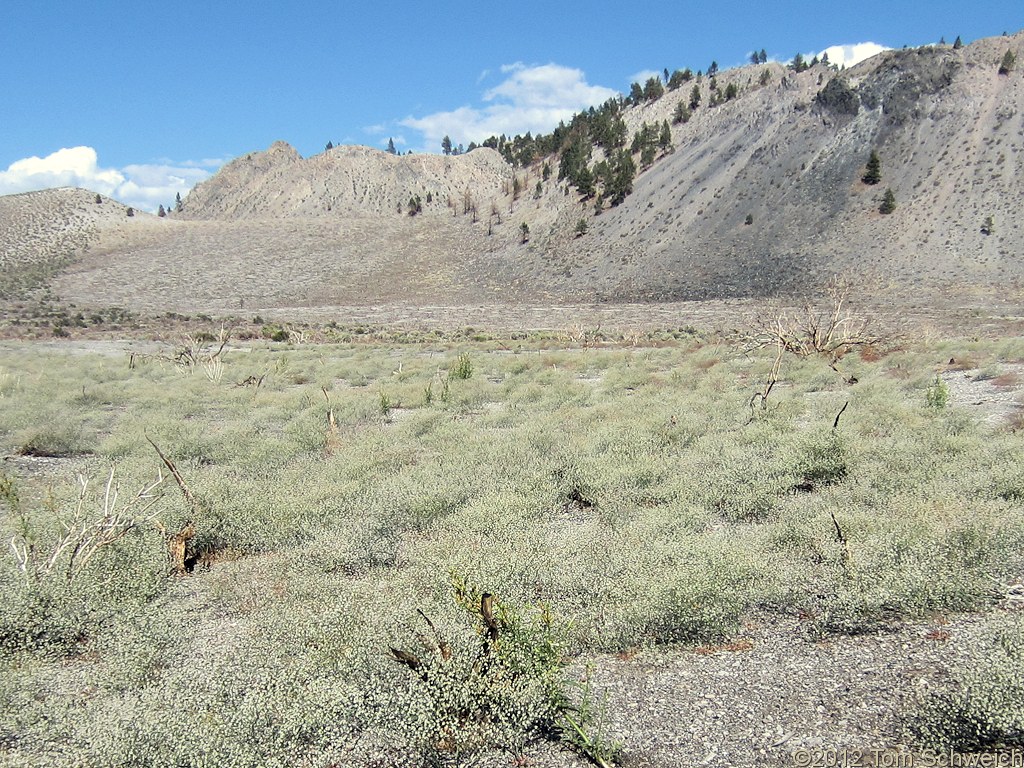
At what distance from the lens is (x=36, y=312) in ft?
167

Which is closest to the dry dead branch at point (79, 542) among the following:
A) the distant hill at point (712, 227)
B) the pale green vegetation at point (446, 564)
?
the pale green vegetation at point (446, 564)

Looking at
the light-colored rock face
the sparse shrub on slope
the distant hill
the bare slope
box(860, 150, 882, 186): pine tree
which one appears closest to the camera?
the sparse shrub on slope


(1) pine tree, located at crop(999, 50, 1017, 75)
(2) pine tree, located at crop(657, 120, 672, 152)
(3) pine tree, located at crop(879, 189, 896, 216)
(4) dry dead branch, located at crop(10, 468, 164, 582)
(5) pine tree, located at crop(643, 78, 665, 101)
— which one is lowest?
(4) dry dead branch, located at crop(10, 468, 164, 582)

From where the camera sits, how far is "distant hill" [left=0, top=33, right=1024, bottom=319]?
5488 cm

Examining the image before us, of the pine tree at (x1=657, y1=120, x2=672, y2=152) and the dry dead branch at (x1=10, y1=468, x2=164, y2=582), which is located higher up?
the pine tree at (x1=657, y1=120, x2=672, y2=152)

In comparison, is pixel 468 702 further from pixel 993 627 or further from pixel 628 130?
pixel 628 130

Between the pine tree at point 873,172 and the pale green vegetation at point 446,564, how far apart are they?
192ft

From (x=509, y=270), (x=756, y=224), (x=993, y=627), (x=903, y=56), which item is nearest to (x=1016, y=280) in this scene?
(x=756, y=224)

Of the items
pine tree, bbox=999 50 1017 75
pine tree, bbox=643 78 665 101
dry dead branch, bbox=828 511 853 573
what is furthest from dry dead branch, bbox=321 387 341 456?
pine tree, bbox=643 78 665 101

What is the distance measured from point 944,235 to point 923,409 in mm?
51676

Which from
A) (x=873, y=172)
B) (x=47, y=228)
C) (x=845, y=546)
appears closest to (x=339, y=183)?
(x=47, y=228)

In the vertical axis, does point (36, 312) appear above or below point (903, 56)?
below

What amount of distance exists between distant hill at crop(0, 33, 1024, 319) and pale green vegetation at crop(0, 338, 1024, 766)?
1808 inches

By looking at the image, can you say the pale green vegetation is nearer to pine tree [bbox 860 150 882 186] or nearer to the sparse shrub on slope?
the sparse shrub on slope
